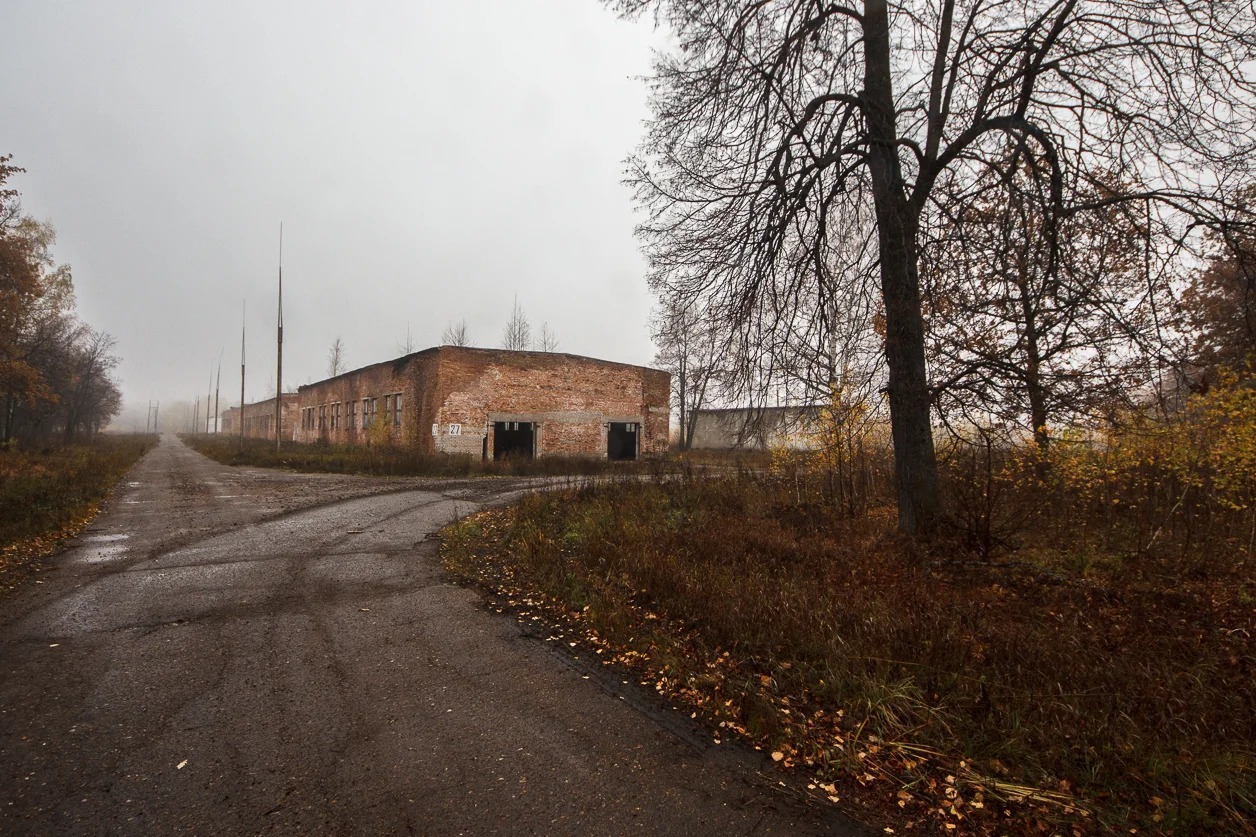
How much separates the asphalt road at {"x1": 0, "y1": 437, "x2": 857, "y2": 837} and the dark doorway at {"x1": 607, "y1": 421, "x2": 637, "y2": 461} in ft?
73.2

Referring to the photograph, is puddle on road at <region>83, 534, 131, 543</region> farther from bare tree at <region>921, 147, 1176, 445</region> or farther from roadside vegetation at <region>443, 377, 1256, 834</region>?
bare tree at <region>921, 147, 1176, 445</region>

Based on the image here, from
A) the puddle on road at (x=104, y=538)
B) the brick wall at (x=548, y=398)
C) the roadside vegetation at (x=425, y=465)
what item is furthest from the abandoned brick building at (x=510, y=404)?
the puddle on road at (x=104, y=538)

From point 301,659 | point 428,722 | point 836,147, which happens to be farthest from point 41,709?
point 836,147

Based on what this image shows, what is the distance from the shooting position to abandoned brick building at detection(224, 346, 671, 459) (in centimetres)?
2412

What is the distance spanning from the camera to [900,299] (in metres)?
6.88

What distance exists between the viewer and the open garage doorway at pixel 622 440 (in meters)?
28.5

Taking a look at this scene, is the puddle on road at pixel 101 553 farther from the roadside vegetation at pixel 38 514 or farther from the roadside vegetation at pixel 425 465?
the roadside vegetation at pixel 425 465

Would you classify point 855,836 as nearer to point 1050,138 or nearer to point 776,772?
point 776,772

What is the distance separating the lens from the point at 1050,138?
21.8ft

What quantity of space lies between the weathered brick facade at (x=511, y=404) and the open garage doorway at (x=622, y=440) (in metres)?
0.05

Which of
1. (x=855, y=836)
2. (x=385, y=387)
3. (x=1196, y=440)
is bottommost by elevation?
Result: (x=855, y=836)

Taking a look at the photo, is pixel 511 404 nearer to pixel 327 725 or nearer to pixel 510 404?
pixel 510 404

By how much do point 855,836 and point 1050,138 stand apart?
7659mm

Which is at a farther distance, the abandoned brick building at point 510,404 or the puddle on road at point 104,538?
the abandoned brick building at point 510,404
